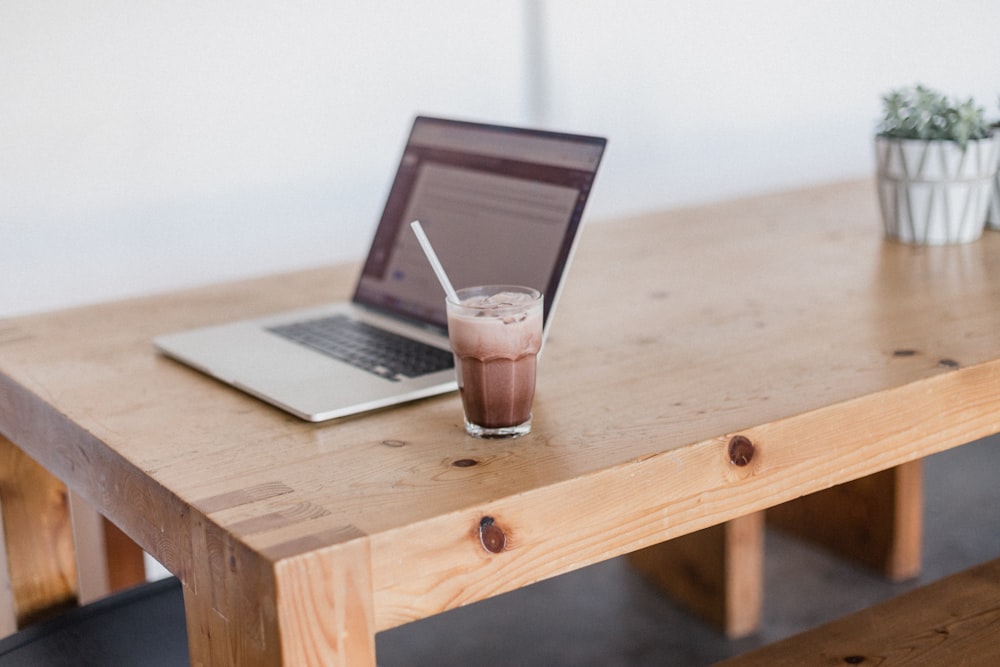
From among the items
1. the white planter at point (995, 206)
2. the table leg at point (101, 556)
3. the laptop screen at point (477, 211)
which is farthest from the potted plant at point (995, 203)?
the table leg at point (101, 556)

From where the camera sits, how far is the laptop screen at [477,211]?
1.10 meters

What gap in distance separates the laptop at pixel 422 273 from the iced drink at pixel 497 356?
0.11 metres

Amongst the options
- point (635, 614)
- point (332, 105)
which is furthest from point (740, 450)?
point (332, 105)

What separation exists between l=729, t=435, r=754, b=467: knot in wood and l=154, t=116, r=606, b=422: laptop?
0.23 metres

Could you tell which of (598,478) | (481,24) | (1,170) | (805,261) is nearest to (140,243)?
(1,170)

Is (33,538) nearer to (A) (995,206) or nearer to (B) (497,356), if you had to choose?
(B) (497,356)

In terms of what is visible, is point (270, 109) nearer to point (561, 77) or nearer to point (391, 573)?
point (561, 77)

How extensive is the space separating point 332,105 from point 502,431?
1.28 m

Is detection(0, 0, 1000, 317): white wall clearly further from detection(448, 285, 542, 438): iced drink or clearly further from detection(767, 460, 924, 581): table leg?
detection(448, 285, 542, 438): iced drink

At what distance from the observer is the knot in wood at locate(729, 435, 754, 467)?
869mm

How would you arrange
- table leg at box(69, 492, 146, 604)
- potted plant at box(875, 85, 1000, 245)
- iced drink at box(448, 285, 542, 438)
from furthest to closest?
table leg at box(69, 492, 146, 604), potted plant at box(875, 85, 1000, 245), iced drink at box(448, 285, 542, 438)

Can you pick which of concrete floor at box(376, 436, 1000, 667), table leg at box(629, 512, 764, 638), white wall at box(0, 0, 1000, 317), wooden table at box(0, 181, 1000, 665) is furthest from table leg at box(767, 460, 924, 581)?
white wall at box(0, 0, 1000, 317)

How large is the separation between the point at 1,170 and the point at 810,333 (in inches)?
49.8

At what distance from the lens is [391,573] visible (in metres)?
0.73
